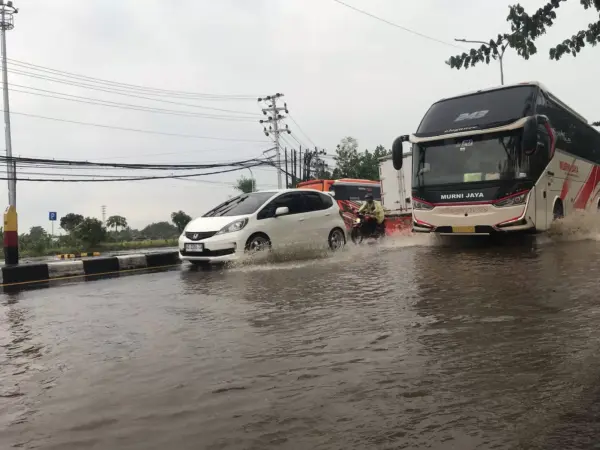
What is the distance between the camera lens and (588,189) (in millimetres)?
12266

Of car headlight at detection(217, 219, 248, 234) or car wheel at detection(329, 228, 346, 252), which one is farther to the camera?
car wheel at detection(329, 228, 346, 252)

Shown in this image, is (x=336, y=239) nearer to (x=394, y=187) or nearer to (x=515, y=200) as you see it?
(x=515, y=200)

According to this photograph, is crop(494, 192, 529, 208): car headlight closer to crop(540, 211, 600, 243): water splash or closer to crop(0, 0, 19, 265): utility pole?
crop(540, 211, 600, 243): water splash

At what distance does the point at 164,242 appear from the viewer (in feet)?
145

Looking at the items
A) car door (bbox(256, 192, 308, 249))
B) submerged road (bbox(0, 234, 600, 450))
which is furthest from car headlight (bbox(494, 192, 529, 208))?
car door (bbox(256, 192, 308, 249))

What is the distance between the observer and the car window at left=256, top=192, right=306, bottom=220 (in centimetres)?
945

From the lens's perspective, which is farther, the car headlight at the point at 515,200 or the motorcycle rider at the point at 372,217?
the motorcycle rider at the point at 372,217

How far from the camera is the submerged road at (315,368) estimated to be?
87.7 inches

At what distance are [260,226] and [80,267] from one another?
3.90 meters

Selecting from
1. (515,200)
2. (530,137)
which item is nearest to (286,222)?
(515,200)

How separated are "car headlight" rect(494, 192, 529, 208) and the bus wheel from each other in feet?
4.55

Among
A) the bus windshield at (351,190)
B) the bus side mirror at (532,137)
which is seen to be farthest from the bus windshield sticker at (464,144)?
the bus windshield at (351,190)

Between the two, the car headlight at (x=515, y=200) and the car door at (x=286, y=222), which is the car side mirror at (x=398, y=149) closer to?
the car door at (x=286, y=222)

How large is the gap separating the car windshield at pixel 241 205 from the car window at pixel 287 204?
0.49 ft
